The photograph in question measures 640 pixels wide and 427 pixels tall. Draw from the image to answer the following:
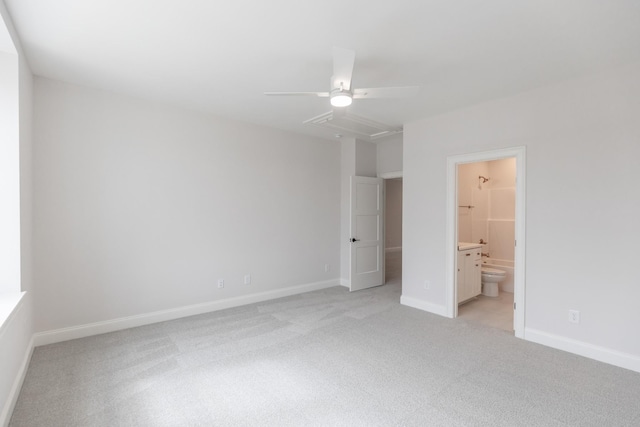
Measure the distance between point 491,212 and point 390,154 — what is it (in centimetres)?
230

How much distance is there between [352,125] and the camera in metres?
4.57

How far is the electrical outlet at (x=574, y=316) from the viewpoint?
2.98m

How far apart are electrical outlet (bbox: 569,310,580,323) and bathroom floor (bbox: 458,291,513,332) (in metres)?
0.65

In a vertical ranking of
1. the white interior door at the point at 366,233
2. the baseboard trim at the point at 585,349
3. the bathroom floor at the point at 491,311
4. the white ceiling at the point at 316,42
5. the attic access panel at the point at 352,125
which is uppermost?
the white ceiling at the point at 316,42

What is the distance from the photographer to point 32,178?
299cm

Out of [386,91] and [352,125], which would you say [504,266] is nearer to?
[352,125]

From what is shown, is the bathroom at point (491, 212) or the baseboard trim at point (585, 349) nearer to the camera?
the baseboard trim at point (585, 349)

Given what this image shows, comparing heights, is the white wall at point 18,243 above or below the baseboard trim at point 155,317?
above

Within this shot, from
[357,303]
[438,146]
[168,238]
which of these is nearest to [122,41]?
[168,238]

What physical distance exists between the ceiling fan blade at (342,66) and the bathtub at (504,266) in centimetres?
467

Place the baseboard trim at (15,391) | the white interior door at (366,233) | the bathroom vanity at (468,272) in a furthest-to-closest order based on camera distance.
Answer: the white interior door at (366,233), the bathroom vanity at (468,272), the baseboard trim at (15,391)

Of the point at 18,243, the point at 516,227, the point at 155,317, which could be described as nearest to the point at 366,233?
the point at 516,227

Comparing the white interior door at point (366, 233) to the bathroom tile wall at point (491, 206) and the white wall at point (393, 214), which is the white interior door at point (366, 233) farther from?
the white wall at point (393, 214)

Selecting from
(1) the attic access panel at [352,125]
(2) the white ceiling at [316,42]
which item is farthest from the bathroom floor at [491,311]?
(1) the attic access panel at [352,125]
